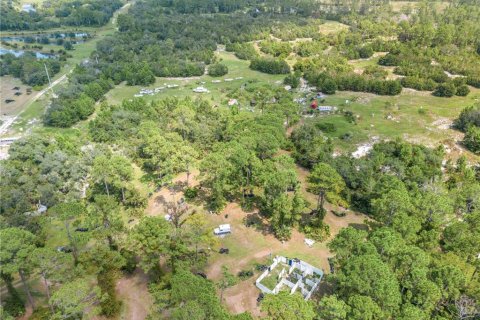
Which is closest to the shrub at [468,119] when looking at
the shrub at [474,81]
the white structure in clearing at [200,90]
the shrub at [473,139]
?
the shrub at [473,139]

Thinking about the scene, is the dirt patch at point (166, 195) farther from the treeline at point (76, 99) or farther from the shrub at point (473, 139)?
the shrub at point (473, 139)

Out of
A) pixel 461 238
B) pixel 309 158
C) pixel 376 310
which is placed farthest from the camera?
pixel 309 158

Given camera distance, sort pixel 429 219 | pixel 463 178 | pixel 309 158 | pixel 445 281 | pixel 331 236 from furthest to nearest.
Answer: pixel 309 158 → pixel 463 178 → pixel 331 236 → pixel 429 219 → pixel 445 281

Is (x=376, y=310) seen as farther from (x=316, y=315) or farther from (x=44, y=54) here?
(x=44, y=54)

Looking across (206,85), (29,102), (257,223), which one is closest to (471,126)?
(257,223)

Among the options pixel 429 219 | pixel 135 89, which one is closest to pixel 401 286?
pixel 429 219

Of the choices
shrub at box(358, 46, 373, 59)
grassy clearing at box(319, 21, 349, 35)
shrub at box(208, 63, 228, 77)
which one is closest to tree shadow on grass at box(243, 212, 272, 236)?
shrub at box(208, 63, 228, 77)

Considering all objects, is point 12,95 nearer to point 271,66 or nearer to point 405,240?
point 271,66
